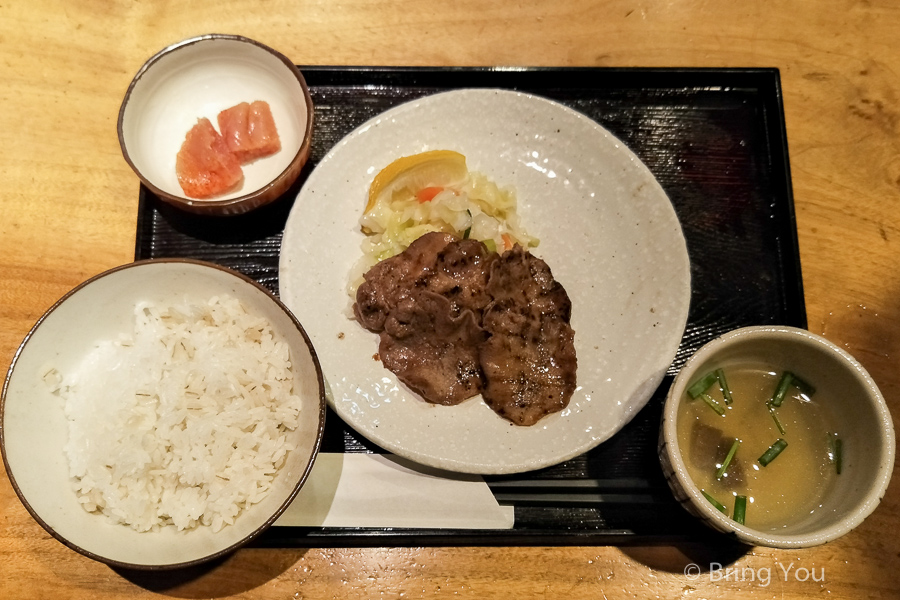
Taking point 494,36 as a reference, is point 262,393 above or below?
below

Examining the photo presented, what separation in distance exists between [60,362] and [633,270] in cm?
220

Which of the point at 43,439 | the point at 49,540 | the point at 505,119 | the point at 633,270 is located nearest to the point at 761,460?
the point at 633,270

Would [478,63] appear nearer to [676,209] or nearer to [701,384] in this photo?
[676,209]

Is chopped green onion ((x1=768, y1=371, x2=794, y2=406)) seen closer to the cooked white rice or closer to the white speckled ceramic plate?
the white speckled ceramic plate

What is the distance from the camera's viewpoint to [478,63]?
2652 mm

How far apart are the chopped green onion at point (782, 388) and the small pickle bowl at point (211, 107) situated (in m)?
2.04

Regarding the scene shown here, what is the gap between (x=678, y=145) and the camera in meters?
2.54

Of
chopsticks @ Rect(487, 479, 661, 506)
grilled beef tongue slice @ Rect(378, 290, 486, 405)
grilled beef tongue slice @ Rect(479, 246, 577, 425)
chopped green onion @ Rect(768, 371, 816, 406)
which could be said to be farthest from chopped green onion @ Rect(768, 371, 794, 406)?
grilled beef tongue slice @ Rect(378, 290, 486, 405)

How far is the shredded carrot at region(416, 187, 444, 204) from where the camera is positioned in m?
2.36

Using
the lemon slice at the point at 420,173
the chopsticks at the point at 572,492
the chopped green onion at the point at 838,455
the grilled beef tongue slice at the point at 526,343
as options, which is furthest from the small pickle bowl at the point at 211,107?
the chopped green onion at the point at 838,455

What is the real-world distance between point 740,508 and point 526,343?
0.91 meters

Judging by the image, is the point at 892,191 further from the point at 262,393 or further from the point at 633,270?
the point at 262,393

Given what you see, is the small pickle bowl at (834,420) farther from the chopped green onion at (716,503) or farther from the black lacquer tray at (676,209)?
the black lacquer tray at (676,209)

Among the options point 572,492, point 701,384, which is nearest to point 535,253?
point 701,384
